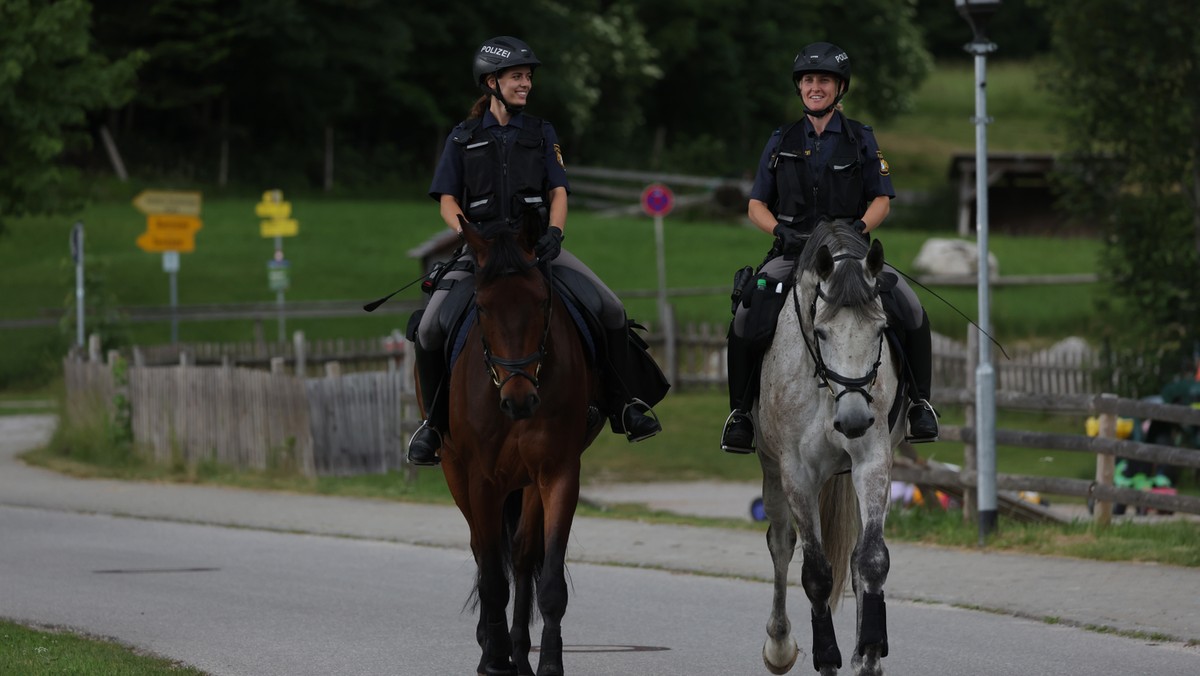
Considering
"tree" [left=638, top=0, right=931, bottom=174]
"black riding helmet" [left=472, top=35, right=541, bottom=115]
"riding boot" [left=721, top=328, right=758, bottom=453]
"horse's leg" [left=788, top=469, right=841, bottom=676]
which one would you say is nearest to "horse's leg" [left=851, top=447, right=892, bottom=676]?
"horse's leg" [left=788, top=469, right=841, bottom=676]

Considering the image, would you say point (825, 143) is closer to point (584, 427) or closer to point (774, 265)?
point (774, 265)

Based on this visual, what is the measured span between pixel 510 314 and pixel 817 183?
6.52 feet

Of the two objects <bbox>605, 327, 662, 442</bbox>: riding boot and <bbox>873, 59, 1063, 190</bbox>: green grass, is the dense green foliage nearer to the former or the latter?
<bbox>873, 59, 1063, 190</bbox>: green grass

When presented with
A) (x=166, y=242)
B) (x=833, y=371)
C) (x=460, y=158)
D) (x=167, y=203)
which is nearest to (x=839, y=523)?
(x=833, y=371)

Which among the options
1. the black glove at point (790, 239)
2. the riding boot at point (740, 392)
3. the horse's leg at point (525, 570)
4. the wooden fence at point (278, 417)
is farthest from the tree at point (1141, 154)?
the horse's leg at point (525, 570)

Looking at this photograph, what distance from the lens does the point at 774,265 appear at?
964 centimetres

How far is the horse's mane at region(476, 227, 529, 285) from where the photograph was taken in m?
8.69

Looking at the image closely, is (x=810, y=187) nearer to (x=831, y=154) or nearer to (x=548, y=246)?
(x=831, y=154)

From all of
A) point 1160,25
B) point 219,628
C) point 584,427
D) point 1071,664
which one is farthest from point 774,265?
point 1160,25

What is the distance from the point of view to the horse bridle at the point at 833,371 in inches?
335

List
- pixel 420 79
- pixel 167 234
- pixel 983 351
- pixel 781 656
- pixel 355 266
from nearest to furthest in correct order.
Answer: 1. pixel 781 656
2. pixel 983 351
3. pixel 167 234
4. pixel 355 266
5. pixel 420 79

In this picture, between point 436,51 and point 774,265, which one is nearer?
point 774,265

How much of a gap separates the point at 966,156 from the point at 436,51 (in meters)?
21.1

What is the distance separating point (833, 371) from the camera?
8.62 metres
